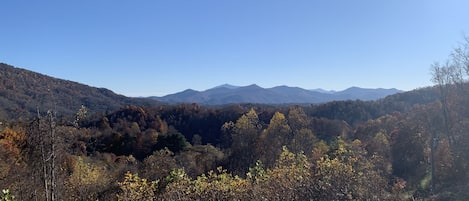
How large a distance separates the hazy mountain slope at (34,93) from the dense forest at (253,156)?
34.8 feet

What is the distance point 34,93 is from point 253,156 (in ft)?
90.8

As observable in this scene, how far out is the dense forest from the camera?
8953mm

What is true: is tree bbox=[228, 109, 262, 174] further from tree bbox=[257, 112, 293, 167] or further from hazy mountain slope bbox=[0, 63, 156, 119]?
hazy mountain slope bbox=[0, 63, 156, 119]

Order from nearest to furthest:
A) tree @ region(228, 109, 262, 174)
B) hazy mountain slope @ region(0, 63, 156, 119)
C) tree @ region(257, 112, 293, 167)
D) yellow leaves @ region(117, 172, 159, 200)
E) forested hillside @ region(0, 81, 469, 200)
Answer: forested hillside @ region(0, 81, 469, 200) → yellow leaves @ region(117, 172, 159, 200) → tree @ region(257, 112, 293, 167) → tree @ region(228, 109, 262, 174) → hazy mountain slope @ region(0, 63, 156, 119)

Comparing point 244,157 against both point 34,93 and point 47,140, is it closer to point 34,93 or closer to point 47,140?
point 47,140

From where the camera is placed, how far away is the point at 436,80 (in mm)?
23203

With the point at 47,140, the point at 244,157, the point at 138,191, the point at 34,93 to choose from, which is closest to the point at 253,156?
the point at 244,157

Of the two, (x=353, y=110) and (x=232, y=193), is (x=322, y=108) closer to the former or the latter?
(x=353, y=110)

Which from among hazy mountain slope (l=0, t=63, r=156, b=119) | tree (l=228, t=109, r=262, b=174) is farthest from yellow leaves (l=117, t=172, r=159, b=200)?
hazy mountain slope (l=0, t=63, r=156, b=119)

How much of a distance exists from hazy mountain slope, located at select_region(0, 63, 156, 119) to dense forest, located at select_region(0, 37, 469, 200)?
10.6 meters

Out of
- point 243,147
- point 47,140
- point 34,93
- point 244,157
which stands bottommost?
point 244,157

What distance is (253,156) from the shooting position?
108 ft

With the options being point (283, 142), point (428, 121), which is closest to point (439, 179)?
point (428, 121)

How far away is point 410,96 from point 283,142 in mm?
42176
